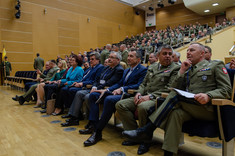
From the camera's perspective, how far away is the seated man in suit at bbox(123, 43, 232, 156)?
4.31 feet

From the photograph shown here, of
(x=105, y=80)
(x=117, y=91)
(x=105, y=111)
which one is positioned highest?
(x=105, y=80)

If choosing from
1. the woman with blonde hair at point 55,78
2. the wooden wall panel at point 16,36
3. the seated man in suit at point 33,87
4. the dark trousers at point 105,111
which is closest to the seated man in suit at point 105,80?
the dark trousers at point 105,111

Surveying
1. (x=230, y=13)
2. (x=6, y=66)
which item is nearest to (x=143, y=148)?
(x=6, y=66)

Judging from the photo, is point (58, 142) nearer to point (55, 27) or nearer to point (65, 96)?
point (65, 96)

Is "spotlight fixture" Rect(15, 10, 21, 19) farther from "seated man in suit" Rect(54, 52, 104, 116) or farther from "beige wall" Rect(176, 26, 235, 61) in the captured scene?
"beige wall" Rect(176, 26, 235, 61)

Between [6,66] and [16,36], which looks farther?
[16,36]

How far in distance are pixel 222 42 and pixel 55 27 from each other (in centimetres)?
801

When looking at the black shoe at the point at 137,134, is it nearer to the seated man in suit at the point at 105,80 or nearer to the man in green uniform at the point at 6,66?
the seated man in suit at the point at 105,80

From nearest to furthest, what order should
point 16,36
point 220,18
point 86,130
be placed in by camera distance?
point 86,130 < point 16,36 < point 220,18

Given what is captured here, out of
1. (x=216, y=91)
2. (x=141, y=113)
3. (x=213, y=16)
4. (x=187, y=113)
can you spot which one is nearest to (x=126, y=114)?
(x=141, y=113)

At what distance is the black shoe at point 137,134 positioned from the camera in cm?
153

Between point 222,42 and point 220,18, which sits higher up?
point 220,18

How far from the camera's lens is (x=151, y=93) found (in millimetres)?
1882

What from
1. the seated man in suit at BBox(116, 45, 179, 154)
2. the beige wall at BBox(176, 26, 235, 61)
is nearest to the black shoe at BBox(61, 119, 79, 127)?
the seated man in suit at BBox(116, 45, 179, 154)
